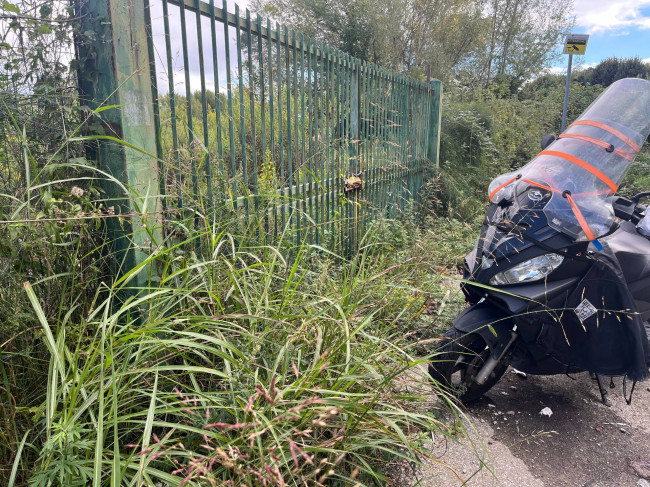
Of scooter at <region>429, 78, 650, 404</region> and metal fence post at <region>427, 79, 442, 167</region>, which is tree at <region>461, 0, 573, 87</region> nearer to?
metal fence post at <region>427, 79, 442, 167</region>

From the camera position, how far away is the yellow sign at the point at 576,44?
6.71 m

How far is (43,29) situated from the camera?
1.98 m

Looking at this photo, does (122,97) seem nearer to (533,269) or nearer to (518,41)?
(533,269)

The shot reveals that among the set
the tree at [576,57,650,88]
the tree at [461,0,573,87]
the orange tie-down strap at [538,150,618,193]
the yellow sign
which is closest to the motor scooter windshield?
the orange tie-down strap at [538,150,618,193]

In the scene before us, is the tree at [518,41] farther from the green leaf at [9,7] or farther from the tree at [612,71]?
the green leaf at [9,7]

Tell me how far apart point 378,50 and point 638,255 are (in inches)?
433

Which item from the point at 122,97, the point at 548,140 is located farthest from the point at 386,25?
the point at 122,97

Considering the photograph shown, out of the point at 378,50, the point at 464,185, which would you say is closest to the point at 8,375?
the point at 464,185

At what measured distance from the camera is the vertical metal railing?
2561 mm

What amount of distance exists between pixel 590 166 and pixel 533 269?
724mm

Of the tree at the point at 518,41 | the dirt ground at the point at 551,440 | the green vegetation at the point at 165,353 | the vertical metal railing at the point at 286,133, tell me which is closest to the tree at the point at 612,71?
the tree at the point at 518,41

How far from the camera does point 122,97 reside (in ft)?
7.36

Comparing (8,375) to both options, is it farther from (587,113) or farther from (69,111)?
(587,113)

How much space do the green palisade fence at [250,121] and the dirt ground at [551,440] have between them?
1.30 metres
